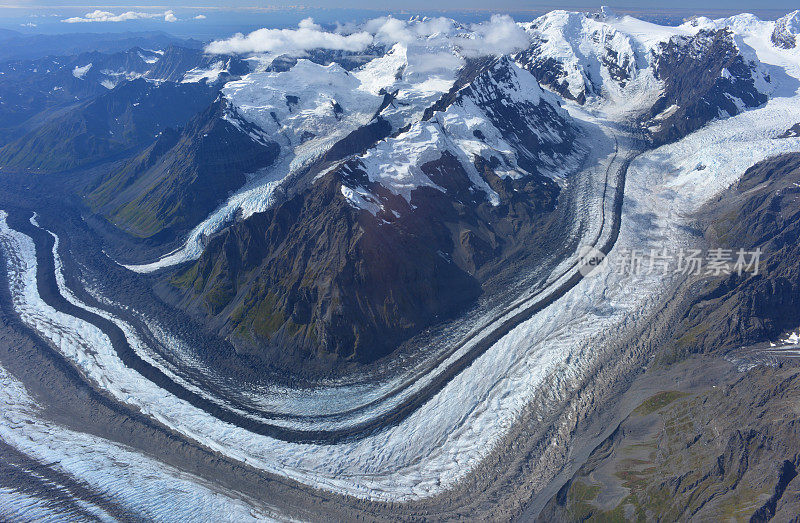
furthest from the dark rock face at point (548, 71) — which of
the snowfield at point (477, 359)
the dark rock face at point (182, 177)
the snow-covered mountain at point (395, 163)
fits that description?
the dark rock face at point (182, 177)

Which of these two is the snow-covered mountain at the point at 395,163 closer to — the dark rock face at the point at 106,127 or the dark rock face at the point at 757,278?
the dark rock face at the point at 106,127

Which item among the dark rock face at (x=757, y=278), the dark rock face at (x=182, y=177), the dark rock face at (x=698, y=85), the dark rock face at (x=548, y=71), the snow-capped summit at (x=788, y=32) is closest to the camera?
the dark rock face at (x=757, y=278)

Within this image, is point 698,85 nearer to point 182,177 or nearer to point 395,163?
point 395,163

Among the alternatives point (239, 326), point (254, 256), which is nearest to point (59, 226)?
point (254, 256)

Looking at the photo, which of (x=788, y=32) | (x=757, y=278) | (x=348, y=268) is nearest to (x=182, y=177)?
(x=348, y=268)

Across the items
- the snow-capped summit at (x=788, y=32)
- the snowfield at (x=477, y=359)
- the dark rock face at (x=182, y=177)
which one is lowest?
the snowfield at (x=477, y=359)

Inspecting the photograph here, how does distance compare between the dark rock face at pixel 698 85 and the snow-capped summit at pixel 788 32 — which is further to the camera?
the snow-capped summit at pixel 788 32

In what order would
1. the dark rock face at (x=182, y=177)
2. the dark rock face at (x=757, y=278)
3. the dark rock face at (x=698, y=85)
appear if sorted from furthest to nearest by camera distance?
the dark rock face at (x=698, y=85) → the dark rock face at (x=182, y=177) → the dark rock face at (x=757, y=278)
